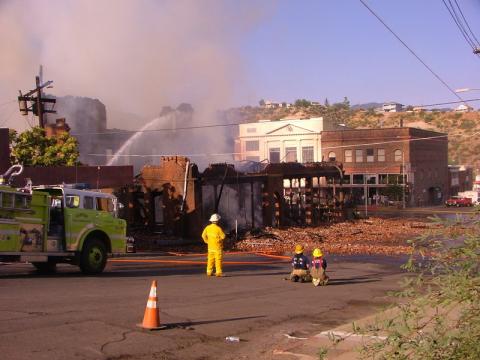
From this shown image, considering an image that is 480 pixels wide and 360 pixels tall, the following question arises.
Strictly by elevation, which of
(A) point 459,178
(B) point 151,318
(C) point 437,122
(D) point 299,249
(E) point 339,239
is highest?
(C) point 437,122

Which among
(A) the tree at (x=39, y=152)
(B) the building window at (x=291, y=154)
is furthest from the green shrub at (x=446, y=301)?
(B) the building window at (x=291, y=154)

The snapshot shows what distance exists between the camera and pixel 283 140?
7500 cm

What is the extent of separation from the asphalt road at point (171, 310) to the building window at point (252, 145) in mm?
59314

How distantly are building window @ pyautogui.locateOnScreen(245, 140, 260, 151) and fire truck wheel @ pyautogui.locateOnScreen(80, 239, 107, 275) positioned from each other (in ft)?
203

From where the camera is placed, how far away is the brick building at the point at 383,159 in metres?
69.9

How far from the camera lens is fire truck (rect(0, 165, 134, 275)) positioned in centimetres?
1265

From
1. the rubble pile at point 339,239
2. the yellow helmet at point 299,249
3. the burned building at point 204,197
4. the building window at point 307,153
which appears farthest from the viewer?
the building window at point 307,153

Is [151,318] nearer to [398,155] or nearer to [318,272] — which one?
[318,272]

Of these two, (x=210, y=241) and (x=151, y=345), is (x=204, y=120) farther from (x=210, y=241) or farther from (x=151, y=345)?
(x=151, y=345)

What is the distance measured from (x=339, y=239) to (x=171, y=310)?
70.8 feet

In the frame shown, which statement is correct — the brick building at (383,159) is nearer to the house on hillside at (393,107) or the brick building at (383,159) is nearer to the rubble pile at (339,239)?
the rubble pile at (339,239)

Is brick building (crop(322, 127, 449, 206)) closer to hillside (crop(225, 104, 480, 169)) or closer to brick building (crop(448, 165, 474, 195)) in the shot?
brick building (crop(448, 165, 474, 195))

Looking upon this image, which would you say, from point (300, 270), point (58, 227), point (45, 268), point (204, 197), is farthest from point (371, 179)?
point (58, 227)

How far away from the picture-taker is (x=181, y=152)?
59.0m
